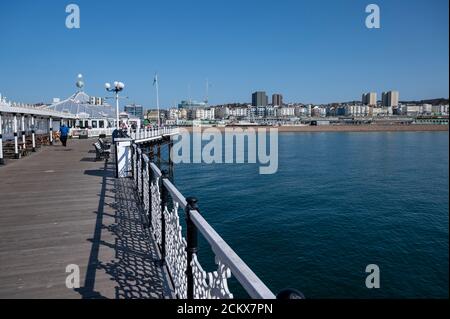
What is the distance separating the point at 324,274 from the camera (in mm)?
10789

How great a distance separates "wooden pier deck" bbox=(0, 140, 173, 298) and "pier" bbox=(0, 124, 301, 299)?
0.03ft

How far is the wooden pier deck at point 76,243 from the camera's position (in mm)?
3605

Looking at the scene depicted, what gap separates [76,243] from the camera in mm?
4816

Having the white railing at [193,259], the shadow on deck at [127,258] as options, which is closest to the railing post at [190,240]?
the white railing at [193,259]

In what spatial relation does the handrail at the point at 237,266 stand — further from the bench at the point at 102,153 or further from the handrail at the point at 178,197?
the bench at the point at 102,153

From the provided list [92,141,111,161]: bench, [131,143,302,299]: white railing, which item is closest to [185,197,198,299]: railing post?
[131,143,302,299]: white railing

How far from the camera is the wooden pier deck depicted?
361 cm

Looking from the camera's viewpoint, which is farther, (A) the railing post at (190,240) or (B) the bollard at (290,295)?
(A) the railing post at (190,240)

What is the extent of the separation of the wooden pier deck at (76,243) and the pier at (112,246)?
10mm

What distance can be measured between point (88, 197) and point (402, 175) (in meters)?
27.9

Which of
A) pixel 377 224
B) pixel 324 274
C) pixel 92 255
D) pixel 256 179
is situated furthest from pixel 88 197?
pixel 256 179

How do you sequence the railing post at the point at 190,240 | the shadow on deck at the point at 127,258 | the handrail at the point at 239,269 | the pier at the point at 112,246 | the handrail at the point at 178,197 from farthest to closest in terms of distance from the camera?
the shadow on deck at the point at 127,258, the handrail at the point at 178,197, the railing post at the point at 190,240, the pier at the point at 112,246, the handrail at the point at 239,269

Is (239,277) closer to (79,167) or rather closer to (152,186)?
(152,186)

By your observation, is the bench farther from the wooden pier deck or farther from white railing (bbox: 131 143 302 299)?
white railing (bbox: 131 143 302 299)
